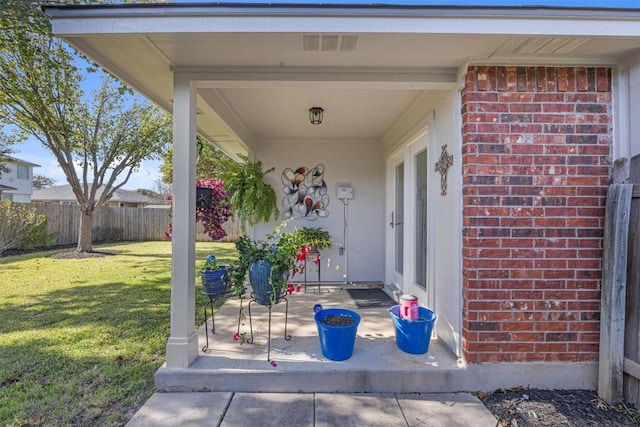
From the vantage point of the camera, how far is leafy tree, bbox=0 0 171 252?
6062 millimetres

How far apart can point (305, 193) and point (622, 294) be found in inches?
150

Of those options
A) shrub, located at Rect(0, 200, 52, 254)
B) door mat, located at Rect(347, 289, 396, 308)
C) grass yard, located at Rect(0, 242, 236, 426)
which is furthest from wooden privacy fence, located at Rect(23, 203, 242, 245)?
door mat, located at Rect(347, 289, 396, 308)

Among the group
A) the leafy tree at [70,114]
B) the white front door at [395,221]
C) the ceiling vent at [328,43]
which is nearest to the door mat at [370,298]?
the white front door at [395,221]

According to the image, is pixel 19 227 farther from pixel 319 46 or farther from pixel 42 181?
pixel 42 181

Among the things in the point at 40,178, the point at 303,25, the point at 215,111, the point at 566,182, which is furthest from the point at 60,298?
the point at 40,178

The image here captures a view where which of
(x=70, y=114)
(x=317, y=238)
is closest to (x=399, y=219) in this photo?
(x=317, y=238)

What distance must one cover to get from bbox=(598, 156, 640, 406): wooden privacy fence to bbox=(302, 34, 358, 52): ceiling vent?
6.51ft

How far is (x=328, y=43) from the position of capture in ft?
6.67

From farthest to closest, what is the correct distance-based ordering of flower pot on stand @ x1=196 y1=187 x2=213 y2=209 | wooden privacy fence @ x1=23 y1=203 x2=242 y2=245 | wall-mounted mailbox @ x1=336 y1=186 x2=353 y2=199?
wooden privacy fence @ x1=23 y1=203 x2=242 y2=245 < wall-mounted mailbox @ x1=336 y1=186 x2=353 y2=199 < flower pot on stand @ x1=196 y1=187 x2=213 y2=209

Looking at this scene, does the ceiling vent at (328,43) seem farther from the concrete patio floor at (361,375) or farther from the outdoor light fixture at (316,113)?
the concrete patio floor at (361,375)

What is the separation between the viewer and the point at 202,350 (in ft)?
8.34

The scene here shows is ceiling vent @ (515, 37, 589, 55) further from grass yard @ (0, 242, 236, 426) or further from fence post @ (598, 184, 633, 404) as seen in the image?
grass yard @ (0, 242, 236, 426)

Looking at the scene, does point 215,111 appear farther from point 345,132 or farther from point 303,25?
point 345,132

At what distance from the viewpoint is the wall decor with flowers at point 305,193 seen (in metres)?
5.00
